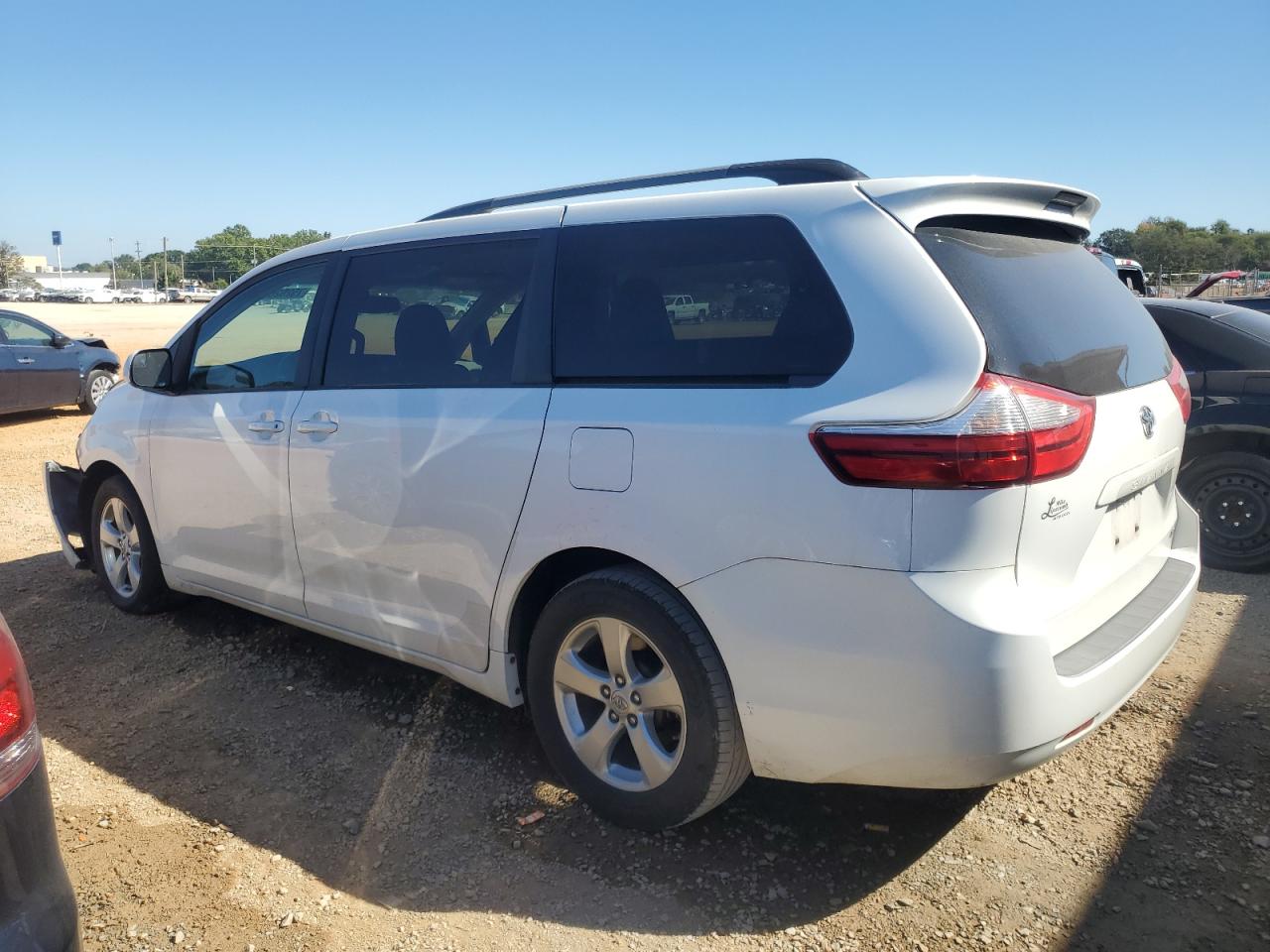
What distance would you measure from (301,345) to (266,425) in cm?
36

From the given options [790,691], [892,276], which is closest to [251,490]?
[790,691]

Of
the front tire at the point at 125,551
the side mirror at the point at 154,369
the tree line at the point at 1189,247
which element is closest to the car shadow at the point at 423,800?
the front tire at the point at 125,551

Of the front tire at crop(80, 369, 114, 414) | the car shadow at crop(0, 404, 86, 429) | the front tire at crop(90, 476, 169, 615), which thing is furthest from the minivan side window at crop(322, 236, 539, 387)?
the car shadow at crop(0, 404, 86, 429)

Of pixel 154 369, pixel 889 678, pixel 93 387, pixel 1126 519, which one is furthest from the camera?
pixel 93 387

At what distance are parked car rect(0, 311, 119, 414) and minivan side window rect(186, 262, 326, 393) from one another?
9348 mm

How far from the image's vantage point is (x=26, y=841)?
183 centimetres

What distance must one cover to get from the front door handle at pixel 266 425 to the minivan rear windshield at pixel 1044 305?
8.41 ft

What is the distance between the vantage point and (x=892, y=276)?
2445mm

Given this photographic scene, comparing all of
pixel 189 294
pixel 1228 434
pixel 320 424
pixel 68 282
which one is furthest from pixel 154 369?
pixel 68 282

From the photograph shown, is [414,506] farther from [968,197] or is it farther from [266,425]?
[968,197]

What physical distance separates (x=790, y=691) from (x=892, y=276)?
3.60 ft

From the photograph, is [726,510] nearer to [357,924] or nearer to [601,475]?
[601,475]

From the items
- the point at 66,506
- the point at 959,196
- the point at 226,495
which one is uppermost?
the point at 959,196

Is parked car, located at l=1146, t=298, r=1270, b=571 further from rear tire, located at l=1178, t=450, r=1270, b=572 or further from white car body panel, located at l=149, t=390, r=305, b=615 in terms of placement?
white car body panel, located at l=149, t=390, r=305, b=615
